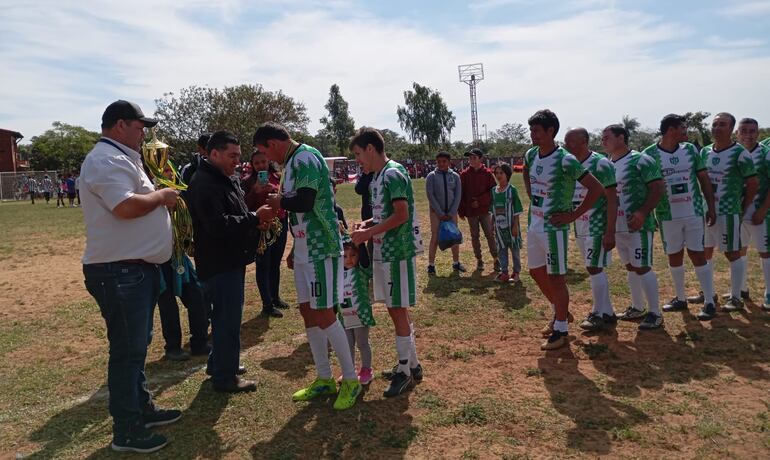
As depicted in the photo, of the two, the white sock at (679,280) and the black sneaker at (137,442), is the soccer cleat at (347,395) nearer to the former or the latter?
the black sneaker at (137,442)

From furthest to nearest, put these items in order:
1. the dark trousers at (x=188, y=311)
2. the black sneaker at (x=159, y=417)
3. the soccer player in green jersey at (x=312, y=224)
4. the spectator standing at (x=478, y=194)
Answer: the spectator standing at (x=478, y=194)
the dark trousers at (x=188, y=311)
the black sneaker at (x=159, y=417)
the soccer player in green jersey at (x=312, y=224)

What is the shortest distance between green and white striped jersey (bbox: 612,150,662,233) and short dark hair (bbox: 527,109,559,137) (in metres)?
1.30

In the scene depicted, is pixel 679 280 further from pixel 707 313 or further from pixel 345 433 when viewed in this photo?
pixel 345 433

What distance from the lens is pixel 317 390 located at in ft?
14.7

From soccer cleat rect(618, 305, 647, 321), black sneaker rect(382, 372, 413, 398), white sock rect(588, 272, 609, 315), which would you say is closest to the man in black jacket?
black sneaker rect(382, 372, 413, 398)

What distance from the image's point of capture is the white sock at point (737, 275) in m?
6.49

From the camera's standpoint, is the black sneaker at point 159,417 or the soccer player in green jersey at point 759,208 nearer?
the black sneaker at point 159,417

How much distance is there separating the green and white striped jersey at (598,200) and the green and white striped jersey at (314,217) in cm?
286

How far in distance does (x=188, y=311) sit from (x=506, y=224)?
511cm

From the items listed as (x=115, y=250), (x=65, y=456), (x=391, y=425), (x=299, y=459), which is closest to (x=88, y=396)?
(x=65, y=456)

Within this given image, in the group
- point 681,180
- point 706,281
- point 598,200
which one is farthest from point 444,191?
point 706,281

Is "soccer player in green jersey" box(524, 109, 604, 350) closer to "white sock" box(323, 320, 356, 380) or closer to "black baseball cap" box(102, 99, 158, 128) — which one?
"white sock" box(323, 320, 356, 380)

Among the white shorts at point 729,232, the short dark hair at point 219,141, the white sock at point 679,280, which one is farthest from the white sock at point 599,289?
the short dark hair at point 219,141

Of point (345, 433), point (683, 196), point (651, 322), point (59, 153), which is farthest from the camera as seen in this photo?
point (59, 153)
